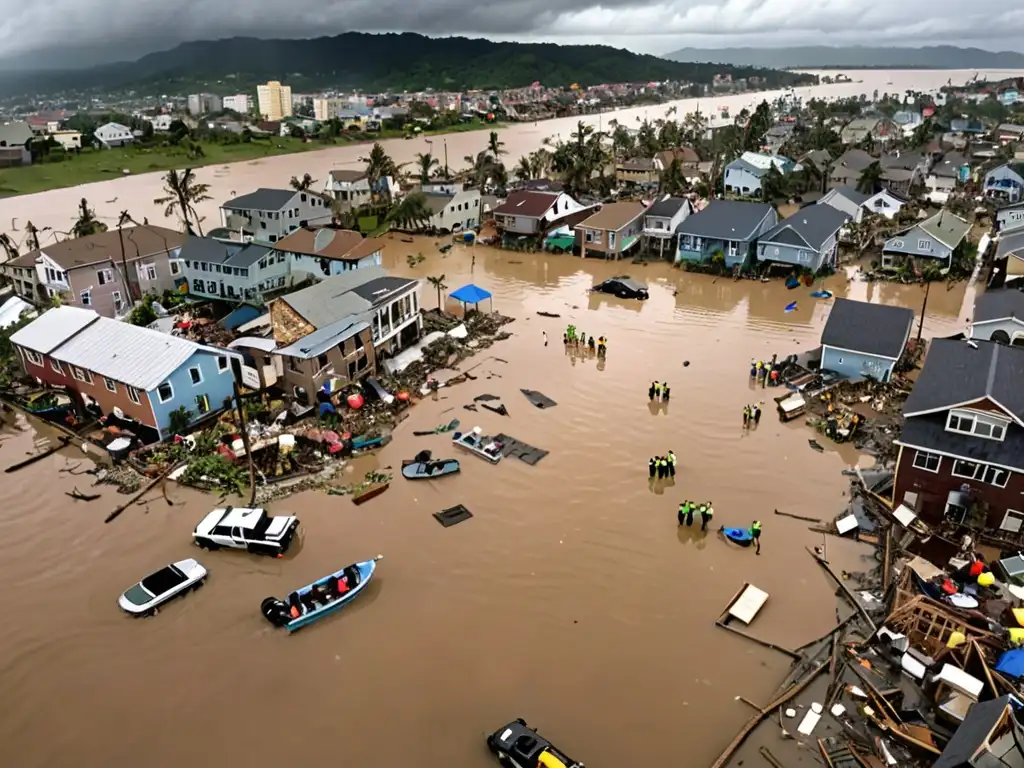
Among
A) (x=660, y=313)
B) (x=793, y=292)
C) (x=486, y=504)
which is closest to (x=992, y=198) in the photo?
(x=793, y=292)

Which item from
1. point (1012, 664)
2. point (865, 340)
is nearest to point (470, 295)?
point (865, 340)

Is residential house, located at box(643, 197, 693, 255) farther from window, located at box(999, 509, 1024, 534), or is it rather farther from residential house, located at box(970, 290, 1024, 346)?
window, located at box(999, 509, 1024, 534)

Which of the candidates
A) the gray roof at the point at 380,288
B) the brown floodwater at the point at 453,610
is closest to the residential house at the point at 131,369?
the brown floodwater at the point at 453,610

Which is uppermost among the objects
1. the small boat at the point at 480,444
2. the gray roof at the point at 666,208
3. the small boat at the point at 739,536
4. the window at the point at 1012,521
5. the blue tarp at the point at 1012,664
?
the gray roof at the point at 666,208

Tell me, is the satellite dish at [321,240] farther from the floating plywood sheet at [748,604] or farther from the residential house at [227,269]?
the floating plywood sheet at [748,604]

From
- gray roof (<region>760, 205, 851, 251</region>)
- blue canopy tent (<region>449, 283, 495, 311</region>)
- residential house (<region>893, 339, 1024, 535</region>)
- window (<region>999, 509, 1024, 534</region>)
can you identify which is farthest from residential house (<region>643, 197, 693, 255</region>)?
window (<region>999, 509, 1024, 534</region>)

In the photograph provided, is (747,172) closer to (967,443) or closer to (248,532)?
(967,443)
